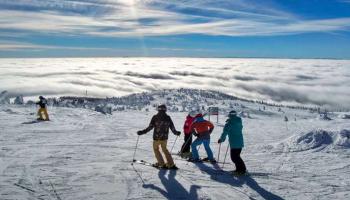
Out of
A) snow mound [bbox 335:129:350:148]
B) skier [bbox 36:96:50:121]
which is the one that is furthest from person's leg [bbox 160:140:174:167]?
skier [bbox 36:96:50:121]

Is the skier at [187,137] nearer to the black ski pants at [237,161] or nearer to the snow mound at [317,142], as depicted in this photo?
the black ski pants at [237,161]

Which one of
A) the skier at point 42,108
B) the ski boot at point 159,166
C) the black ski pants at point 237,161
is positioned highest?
the skier at point 42,108

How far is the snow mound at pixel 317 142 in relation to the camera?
1427cm

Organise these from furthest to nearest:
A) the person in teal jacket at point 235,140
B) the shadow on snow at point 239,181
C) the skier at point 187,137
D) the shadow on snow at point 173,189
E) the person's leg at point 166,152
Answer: the skier at point 187,137
the person's leg at point 166,152
the person in teal jacket at point 235,140
the shadow on snow at point 239,181
the shadow on snow at point 173,189

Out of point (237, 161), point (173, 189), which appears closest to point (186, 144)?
point (237, 161)

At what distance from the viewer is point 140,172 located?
10.4 meters

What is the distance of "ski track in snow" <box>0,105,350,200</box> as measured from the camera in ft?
28.1

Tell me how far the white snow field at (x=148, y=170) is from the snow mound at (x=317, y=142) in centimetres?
1

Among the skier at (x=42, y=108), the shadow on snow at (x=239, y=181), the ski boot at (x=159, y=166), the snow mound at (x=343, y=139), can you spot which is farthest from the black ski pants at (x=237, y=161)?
the skier at (x=42, y=108)

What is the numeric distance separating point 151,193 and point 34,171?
336 cm

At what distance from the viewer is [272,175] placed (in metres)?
10.6

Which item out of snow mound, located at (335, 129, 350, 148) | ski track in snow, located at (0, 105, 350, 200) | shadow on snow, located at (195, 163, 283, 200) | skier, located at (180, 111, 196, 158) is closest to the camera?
ski track in snow, located at (0, 105, 350, 200)

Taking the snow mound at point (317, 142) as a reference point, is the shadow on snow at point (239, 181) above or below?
below

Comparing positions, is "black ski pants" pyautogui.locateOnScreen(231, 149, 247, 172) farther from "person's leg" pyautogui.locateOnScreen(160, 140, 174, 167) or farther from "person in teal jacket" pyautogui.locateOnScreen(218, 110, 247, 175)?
"person's leg" pyautogui.locateOnScreen(160, 140, 174, 167)
